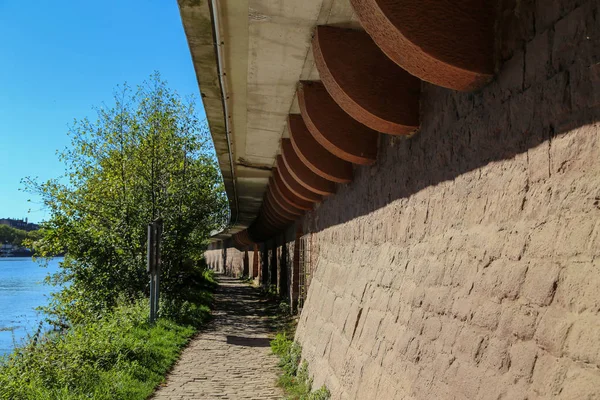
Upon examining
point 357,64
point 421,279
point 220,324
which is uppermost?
point 357,64

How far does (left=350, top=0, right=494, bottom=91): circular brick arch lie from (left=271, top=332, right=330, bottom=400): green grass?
360cm

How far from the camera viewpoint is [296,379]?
7207 mm

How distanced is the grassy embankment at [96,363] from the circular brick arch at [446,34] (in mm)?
4868

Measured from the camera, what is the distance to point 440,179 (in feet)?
11.2

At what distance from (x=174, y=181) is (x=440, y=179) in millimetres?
12246

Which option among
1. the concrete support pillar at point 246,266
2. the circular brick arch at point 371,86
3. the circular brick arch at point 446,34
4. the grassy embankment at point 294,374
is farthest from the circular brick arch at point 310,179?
the concrete support pillar at point 246,266

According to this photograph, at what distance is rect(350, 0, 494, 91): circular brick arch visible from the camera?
2.75m

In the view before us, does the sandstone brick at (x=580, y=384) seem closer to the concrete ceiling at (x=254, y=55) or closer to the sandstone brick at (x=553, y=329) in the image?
the sandstone brick at (x=553, y=329)

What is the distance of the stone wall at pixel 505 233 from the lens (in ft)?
6.70

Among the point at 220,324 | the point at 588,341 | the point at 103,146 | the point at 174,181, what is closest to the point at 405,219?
the point at 588,341

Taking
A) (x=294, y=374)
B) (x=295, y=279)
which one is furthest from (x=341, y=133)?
(x=295, y=279)

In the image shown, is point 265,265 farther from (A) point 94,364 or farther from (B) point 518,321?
(B) point 518,321

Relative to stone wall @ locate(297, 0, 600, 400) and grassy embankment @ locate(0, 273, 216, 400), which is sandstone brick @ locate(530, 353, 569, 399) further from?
grassy embankment @ locate(0, 273, 216, 400)

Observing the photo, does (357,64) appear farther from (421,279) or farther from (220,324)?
(220,324)
